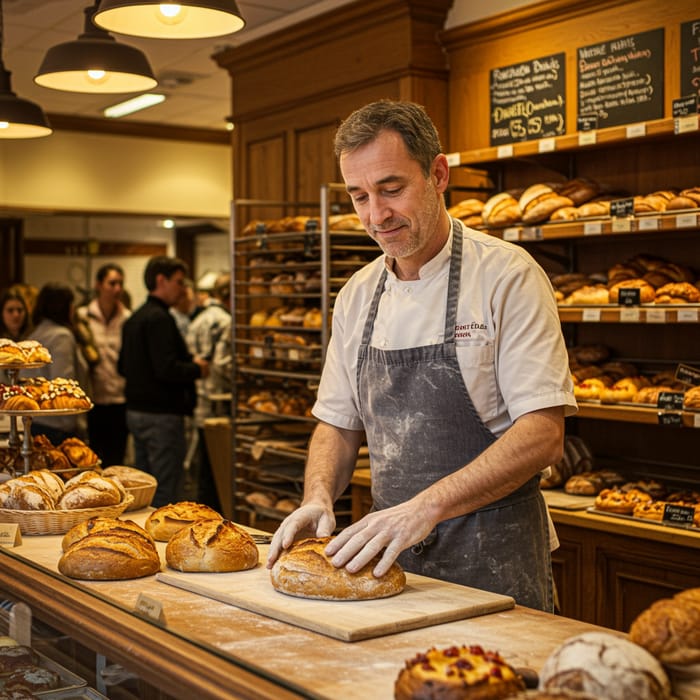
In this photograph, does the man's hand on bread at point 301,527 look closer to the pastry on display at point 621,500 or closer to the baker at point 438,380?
the baker at point 438,380

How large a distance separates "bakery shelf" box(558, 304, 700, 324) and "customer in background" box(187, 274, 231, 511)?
3.97m

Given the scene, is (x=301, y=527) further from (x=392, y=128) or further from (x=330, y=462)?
(x=392, y=128)

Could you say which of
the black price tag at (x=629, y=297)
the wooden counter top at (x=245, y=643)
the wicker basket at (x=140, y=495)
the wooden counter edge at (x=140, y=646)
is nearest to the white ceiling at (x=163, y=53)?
the black price tag at (x=629, y=297)

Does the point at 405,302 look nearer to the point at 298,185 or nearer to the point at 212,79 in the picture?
the point at 298,185

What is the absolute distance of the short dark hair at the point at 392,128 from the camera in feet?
7.02

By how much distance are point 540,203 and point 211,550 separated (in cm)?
Result: 251

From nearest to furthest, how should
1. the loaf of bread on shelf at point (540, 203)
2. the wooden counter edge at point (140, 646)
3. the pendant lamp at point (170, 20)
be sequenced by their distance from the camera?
the wooden counter edge at point (140, 646)
the pendant lamp at point (170, 20)
the loaf of bread on shelf at point (540, 203)

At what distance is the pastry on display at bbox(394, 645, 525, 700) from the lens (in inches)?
49.4

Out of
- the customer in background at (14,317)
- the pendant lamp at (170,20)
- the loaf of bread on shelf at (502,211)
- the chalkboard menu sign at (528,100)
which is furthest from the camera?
the customer in background at (14,317)

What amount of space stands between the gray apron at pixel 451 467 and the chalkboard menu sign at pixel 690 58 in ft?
6.63

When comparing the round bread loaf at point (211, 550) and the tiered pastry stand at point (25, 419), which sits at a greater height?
the tiered pastry stand at point (25, 419)

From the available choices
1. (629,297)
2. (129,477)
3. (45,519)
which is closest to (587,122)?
(629,297)

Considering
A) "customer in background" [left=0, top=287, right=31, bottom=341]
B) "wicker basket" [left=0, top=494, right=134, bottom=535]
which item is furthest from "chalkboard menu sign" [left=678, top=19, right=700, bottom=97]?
"customer in background" [left=0, top=287, right=31, bottom=341]

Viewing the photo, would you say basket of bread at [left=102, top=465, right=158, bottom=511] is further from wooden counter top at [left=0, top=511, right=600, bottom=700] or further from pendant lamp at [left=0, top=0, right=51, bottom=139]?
pendant lamp at [left=0, top=0, right=51, bottom=139]
